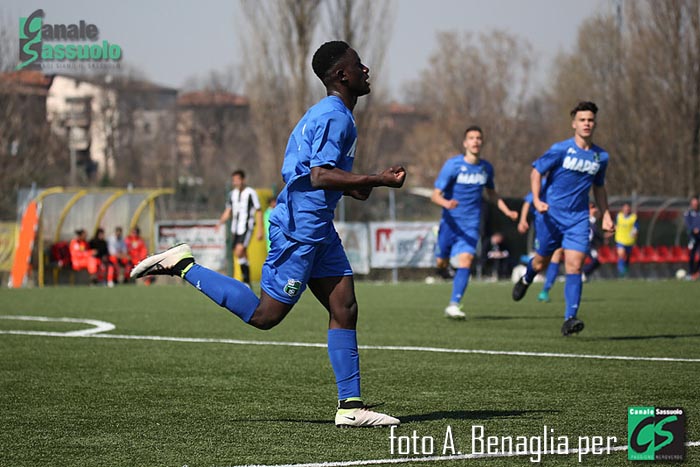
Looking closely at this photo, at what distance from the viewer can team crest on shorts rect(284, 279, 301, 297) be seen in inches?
247

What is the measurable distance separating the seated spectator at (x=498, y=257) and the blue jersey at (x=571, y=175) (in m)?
18.7

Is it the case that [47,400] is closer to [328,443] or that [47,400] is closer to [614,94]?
[328,443]

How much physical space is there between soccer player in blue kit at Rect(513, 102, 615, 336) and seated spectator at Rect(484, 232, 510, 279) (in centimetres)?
1863

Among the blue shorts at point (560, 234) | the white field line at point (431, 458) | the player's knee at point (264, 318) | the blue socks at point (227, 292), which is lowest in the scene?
the white field line at point (431, 458)

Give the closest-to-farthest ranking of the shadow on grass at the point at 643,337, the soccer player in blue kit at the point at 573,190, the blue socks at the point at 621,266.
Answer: the shadow on grass at the point at 643,337 < the soccer player in blue kit at the point at 573,190 < the blue socks at the point at 621,266

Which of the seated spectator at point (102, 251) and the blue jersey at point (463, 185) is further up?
the blue jersey at point (463, 185)

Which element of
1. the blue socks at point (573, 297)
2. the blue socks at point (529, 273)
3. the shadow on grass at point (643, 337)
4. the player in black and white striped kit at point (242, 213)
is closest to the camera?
the shadow on grass at point (643, 337)

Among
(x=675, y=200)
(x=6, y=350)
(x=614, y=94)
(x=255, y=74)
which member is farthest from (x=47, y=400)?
(x=614, y=94)

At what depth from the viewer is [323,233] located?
6.30 meters

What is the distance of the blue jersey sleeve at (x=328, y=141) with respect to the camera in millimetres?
6109

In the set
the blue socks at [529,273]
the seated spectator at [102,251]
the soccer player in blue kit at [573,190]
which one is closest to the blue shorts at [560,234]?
the soccer player in blue kit at [573,190]

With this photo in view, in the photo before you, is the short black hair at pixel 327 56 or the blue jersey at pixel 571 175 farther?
the blue jersey at pixel 571 175

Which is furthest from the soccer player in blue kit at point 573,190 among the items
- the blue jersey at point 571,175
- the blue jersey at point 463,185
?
the blue jersey at point 463,185

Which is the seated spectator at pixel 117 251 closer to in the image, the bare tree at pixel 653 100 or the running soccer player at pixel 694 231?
the running soccer player at pixel 694 231
